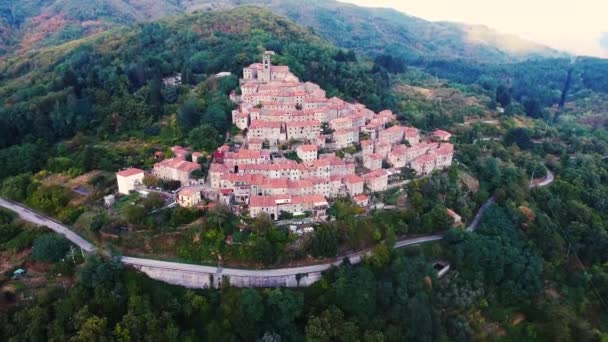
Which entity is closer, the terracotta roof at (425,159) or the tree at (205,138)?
the terracotta roof at (425,159)

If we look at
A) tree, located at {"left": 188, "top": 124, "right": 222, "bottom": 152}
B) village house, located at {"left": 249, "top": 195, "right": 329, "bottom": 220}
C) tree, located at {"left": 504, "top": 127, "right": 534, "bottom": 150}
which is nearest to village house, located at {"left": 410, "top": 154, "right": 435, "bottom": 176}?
village house, located at {"left": 249, "top": 195, "right": 329, "bottom": 220}

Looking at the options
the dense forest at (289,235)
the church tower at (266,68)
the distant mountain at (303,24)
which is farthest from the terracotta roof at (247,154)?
the distant mountain at (303,24)

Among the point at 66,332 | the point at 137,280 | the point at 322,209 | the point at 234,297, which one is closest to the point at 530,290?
the point at 322,209

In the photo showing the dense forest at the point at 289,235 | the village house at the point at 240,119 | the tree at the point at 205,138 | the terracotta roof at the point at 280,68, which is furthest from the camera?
the terracotta roof at the point at 280,68

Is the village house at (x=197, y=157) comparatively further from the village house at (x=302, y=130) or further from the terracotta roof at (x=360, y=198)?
the terracotta roof at (x=360, y=198)

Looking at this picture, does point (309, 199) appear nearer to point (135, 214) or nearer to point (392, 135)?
point (135, 214)

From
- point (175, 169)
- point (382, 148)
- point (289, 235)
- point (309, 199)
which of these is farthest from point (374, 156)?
point (175, 169)

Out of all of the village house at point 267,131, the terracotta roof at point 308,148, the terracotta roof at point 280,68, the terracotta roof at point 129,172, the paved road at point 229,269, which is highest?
the terracotta roof at point 280,68
